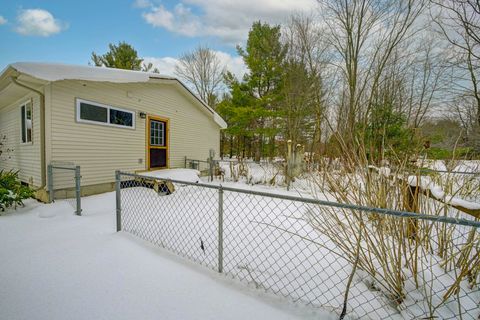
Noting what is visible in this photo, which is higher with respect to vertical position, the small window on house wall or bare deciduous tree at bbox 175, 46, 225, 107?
bare deciduous tree at bbox 175, 46, 225, 107

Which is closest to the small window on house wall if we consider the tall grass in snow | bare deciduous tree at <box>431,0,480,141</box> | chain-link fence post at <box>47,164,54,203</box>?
chain-link fence post at <box>47,164,54,203</box>

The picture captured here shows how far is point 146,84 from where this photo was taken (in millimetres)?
7520

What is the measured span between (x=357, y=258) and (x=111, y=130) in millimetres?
7006

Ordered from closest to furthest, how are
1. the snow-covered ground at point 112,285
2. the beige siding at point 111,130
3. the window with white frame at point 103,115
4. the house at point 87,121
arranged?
the snow-covered ground at point 112,285 < the house at point 87,121 < the beige siding at point 111,130 < the window with white frame at point 103,115

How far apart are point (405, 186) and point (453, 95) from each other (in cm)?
790

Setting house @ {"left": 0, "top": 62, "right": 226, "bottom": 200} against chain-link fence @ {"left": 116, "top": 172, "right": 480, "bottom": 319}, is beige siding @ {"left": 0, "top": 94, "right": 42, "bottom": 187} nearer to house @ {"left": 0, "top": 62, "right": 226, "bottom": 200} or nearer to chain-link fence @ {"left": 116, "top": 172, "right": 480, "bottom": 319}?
house @ {"left": 0, "top": 62, "right": 226, "bottom": 200}

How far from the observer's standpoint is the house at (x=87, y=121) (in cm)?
499

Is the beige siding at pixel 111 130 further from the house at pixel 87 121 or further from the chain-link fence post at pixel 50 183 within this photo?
the chain-link fence post at pixel 50 183

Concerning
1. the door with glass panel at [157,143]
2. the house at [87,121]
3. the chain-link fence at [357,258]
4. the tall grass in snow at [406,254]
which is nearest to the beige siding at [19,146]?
the house at [87,121]

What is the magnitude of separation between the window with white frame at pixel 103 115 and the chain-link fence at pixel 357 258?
12.0 feet

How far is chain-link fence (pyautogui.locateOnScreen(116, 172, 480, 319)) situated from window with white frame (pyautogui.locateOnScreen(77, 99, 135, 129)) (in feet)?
12.0

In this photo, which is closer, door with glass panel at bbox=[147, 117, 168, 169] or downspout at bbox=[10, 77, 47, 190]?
downspout at bbox=[10, 77, 47, 190]

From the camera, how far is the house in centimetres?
499

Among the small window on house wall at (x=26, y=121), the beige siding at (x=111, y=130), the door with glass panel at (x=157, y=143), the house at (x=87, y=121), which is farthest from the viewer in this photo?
the door with glass panel at (x=157, y=143)
